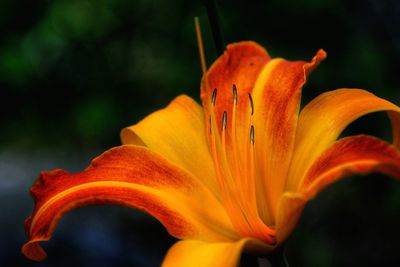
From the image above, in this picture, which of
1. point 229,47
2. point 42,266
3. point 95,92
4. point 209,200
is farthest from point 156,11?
point 209,200

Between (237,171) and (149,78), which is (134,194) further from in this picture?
(149,78)

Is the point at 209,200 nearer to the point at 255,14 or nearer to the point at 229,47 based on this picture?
the point at 229,47

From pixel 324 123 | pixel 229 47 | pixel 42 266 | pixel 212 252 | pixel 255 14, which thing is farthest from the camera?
pixel 255 14

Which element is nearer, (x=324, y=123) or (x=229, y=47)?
(x=324, y=123)

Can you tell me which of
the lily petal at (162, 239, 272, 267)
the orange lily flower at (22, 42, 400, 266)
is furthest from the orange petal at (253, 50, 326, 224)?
the lily petal at (162, 239, 272, 267)

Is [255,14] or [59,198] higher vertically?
[59,198]

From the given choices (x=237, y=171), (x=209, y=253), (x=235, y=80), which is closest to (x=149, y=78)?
(x=235, y=80)

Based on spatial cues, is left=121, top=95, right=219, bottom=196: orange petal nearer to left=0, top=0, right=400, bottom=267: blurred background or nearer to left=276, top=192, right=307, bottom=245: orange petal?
left=276, top=192, right=307, bottom=245: orange petal
